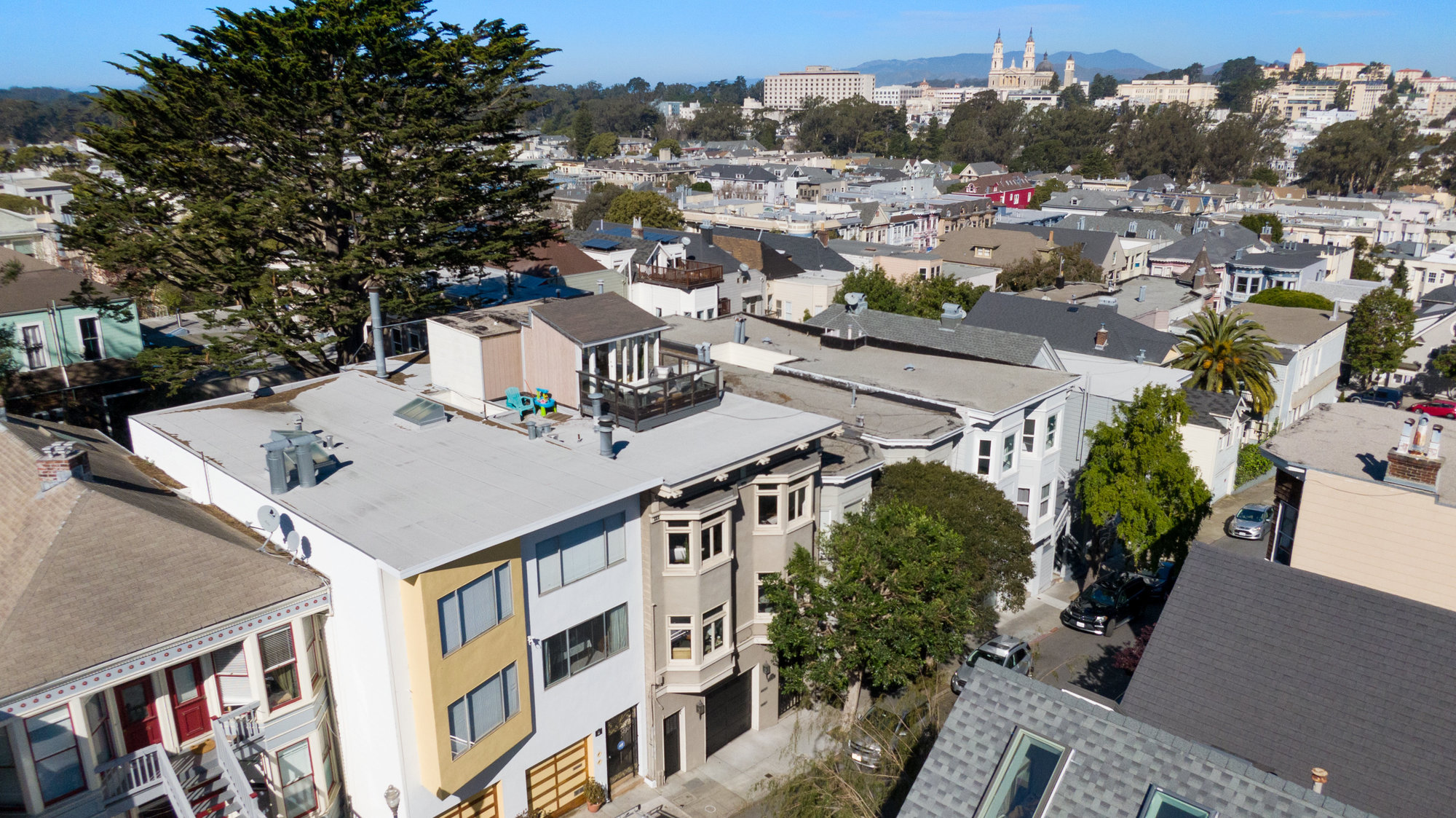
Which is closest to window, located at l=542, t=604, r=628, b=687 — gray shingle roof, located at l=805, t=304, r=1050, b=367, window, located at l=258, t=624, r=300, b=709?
window, located at l=258, t=624, r=300, b=709

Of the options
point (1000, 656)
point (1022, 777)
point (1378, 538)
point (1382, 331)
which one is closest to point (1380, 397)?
point (1382, 331)

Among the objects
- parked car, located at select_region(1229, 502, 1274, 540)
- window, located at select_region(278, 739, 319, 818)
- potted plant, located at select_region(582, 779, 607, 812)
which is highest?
window, located at select_region(278, 739, 319, 818)

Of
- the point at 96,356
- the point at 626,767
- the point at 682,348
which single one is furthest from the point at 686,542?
the point at 96,356

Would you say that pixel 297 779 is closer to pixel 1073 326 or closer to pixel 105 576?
pixel 105 576

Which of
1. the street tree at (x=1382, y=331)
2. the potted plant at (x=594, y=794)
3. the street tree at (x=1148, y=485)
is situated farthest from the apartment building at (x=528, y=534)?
the street tree at (x=1382, y=331)

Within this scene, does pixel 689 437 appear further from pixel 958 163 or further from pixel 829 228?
pixel 958 163

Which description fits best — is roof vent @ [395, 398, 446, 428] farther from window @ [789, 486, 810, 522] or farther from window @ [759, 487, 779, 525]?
window @ [789, 486, 810, 522]

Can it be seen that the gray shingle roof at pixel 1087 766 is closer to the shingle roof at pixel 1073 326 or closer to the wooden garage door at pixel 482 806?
the wooden garage door at pixel 482 806
